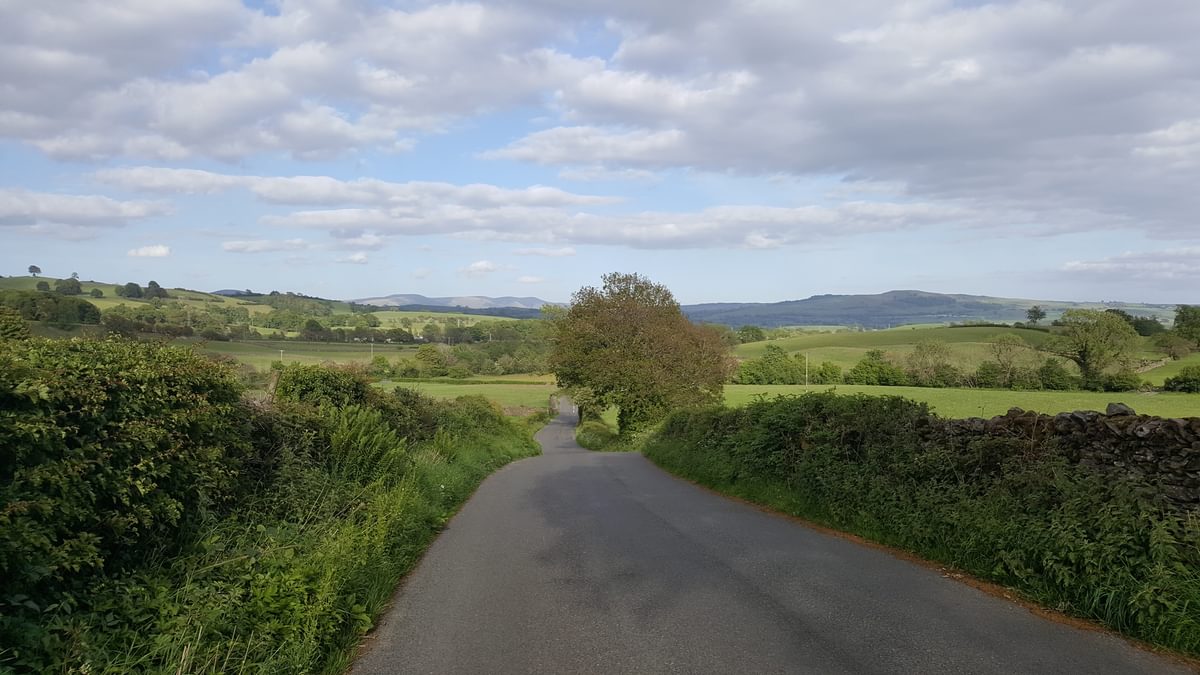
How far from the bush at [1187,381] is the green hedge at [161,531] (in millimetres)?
51274

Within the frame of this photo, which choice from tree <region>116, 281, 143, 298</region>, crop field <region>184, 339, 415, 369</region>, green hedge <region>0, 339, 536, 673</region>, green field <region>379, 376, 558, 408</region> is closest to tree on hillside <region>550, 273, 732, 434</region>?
crop field <region>184, 339, 415, 369</region>

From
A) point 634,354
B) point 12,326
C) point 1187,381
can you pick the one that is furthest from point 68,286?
point 1187,381

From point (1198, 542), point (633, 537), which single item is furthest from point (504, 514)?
point (1198, 542)

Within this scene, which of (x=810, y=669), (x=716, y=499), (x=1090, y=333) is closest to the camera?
(x=810, y=669)

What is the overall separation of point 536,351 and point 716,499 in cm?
9285

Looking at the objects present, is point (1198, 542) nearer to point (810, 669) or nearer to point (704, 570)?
point (810, 669)

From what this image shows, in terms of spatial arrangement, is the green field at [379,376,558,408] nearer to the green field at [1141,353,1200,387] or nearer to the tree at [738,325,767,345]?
the green field at [1141,353,1200,387]

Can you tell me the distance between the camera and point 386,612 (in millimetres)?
6684

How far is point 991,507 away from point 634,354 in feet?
136

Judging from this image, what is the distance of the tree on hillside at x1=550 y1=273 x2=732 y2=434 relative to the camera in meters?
48.1

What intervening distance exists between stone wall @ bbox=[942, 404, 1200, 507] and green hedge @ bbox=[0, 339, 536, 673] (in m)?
7.00

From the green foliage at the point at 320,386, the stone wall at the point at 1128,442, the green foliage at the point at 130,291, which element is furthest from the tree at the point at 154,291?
the stone wall at the point at 1128,442

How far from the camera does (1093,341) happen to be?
67.0 m

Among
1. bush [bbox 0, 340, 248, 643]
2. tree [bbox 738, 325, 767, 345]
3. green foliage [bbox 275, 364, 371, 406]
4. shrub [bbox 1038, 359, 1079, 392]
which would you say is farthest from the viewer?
tree [bbox 738, 325, 767, 345]
